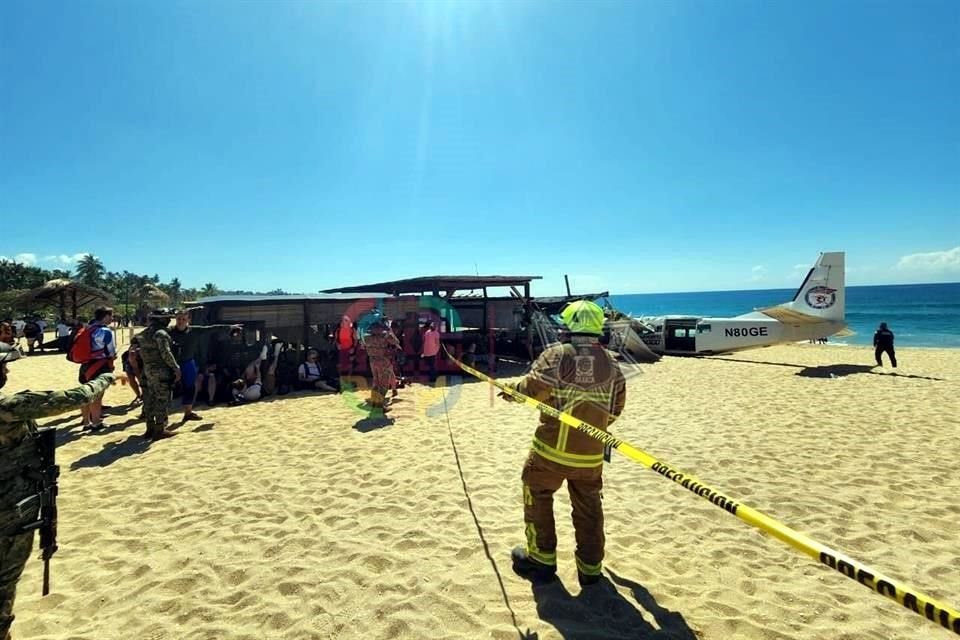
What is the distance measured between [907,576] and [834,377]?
12403 mm

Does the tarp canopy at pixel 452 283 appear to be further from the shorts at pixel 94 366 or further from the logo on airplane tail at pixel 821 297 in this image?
the logo on airplane tail at pixel 821 297

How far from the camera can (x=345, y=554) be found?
13.1 ft

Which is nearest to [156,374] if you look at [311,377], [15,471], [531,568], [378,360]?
[378,360]

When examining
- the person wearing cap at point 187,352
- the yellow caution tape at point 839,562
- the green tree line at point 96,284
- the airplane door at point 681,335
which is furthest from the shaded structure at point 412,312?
the green tree line at point 96,284

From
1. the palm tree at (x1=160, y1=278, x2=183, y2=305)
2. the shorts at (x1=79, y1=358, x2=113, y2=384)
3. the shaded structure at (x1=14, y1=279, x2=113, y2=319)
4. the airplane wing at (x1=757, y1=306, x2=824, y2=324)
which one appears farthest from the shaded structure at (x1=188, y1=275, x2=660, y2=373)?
the palm tree at (x1=160, y1=278, x2=183, y2=305)

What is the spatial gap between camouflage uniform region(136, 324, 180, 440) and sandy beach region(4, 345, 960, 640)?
39 cm

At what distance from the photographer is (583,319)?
Result: 3.36 meters

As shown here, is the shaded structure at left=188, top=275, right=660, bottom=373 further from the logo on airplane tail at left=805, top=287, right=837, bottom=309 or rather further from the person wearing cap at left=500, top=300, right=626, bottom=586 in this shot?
the person wearing cap at left=500, top=300, right=626, bottom=586

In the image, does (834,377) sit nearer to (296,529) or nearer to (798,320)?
(798,320)

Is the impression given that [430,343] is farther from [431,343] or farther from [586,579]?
[586,579]

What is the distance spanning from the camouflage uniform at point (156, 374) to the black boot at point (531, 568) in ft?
20.5

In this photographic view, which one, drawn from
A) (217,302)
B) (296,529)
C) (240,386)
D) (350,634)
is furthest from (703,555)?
(217,302)

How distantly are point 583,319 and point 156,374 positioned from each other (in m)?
7.19

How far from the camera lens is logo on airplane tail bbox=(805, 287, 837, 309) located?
17641 millimetres
